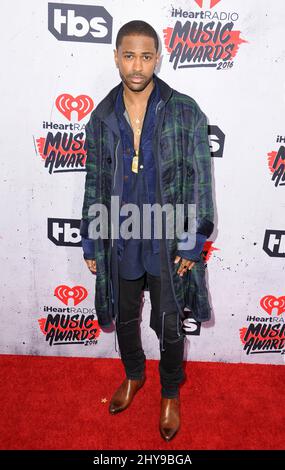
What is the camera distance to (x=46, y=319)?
10.8ft

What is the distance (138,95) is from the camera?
2203 mm

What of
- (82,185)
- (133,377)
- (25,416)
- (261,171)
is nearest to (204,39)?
(261,171)

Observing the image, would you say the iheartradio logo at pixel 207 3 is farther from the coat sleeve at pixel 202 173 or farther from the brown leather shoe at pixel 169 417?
the brown leather shoe at pixel 169 417

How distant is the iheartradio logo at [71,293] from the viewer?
124 inches

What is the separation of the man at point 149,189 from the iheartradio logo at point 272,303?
2.57 ft

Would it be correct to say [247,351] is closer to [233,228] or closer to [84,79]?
[233,228]

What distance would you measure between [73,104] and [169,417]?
2.05 metres

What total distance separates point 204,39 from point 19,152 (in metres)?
1.34

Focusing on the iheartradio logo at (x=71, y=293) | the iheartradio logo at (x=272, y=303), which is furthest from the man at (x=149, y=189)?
the iheartradio logo at (x=272, y=303)

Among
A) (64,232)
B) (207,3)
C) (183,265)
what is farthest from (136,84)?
(64,232)

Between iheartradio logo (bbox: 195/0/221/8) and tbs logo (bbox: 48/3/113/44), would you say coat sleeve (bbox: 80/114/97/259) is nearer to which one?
tbs logo (bbox: 48/3/113/44)

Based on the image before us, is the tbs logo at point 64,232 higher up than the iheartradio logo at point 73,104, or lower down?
lower down

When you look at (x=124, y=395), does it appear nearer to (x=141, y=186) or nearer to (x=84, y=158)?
(x=141, y=186)

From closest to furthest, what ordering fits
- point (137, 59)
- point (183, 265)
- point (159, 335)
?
point (137, 59), point (183, 265), point (159, 335)
